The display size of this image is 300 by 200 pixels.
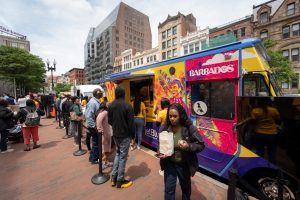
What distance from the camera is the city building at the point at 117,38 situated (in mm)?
57812

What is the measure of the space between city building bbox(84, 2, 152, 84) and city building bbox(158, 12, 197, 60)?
75.5ft

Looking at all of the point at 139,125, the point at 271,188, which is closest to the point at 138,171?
the point at 139,125

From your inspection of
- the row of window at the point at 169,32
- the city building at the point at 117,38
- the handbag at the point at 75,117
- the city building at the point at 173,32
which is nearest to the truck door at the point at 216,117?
the handbag at the point at 75,117

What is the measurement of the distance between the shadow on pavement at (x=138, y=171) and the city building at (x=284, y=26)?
969 inches

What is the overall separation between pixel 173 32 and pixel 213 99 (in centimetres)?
3436

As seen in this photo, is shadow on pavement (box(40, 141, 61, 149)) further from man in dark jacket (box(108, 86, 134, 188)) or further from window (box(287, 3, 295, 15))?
window (box(287, 3, 295, 15))

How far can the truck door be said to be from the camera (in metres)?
3.20

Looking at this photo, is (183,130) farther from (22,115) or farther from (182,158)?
(22,115)

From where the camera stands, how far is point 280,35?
22.4 metres

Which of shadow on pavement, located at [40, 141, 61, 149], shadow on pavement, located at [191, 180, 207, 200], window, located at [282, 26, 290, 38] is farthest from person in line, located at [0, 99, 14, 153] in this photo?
window, located at [282, 26, 290, 38]

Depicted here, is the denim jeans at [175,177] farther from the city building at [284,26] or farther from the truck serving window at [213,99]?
the city building at [284,26]

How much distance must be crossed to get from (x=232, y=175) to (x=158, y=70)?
3754 mm

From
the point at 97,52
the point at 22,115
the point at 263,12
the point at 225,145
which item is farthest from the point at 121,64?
the point at 225,145

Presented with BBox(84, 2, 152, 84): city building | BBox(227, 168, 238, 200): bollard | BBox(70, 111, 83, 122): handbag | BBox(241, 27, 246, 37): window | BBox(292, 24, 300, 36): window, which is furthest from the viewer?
BBox(84, 2, 152, 84): city building
